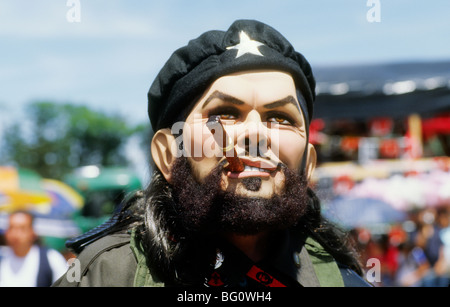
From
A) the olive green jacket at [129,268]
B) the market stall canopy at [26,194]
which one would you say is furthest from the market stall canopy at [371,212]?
the olive green jacket at [129,268]

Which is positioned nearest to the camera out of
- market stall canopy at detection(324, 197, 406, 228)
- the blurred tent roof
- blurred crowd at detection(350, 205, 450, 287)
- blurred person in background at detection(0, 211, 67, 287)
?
blurred person in background at detection(0, 211, 67, 287)

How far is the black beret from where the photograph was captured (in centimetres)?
171

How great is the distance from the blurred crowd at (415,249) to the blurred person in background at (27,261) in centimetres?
228

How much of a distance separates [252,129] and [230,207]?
0.27m

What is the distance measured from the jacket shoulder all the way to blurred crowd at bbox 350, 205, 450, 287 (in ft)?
8.58

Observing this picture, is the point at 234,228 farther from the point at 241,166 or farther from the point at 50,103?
the point at 50,103

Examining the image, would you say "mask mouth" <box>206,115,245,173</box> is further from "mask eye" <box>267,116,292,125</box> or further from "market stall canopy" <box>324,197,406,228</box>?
"market stall canopy" <box>324,197,406,228</box>

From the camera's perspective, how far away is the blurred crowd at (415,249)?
5.32 metres

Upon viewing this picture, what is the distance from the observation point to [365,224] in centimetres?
712

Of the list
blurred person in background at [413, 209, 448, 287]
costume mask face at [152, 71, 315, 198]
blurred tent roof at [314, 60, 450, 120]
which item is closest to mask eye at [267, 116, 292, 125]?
costume mask face at [152, 71, 315, 198]

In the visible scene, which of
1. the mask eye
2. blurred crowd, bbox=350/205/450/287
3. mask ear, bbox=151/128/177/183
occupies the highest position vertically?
the mask eye

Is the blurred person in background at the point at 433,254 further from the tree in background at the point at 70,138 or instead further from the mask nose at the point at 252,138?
the tree in background at the point at 70,138

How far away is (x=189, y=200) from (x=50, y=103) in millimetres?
50816
